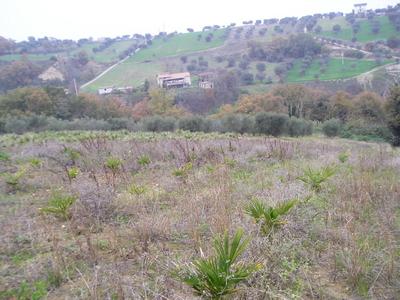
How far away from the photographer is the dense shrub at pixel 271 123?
22.2m

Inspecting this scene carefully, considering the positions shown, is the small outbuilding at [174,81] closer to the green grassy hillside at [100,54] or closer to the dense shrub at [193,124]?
the green grassy hillside at [100,54]

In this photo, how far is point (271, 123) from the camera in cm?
2225

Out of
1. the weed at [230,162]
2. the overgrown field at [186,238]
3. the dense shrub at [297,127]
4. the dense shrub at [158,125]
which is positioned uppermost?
the overgrown field at [186,238]

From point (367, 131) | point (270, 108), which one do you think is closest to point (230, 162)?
point (367, 131)

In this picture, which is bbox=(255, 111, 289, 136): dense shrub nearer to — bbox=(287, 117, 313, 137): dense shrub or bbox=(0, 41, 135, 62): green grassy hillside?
bbox=(287, 117, 313, 137): dense shrub

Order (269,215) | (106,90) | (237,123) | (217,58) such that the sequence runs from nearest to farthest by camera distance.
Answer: (269,215) → (237,123) → (106,90) → (217,58)

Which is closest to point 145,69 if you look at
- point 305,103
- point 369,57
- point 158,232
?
point 305,103

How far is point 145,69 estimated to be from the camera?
6009 centimetres

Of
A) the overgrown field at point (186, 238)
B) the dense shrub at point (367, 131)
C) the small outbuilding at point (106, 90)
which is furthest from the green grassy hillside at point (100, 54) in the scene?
the overgrown field at point (186, 238)

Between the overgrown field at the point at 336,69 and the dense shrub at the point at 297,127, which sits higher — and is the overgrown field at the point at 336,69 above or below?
above

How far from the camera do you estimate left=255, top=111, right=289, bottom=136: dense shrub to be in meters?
22.2

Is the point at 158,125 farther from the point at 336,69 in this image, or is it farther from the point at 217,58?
the point at 217,58

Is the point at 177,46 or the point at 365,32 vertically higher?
the point at 177,46

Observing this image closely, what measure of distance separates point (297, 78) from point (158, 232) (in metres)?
51.0
